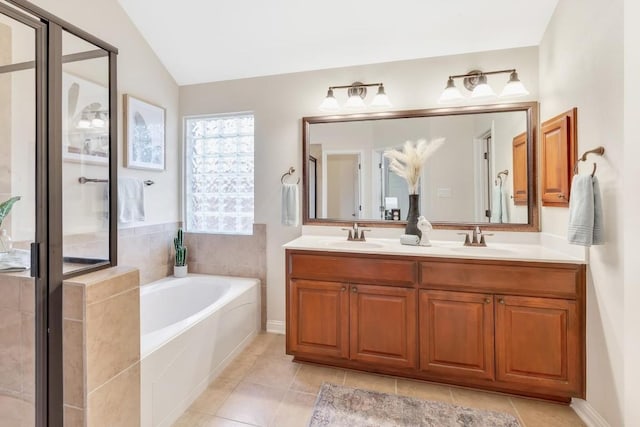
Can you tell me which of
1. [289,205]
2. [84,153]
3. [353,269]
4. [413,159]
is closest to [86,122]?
[84,153]

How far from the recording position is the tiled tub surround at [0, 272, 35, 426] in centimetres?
118

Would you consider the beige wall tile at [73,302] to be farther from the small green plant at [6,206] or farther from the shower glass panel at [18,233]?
the small green plant at [6,206]

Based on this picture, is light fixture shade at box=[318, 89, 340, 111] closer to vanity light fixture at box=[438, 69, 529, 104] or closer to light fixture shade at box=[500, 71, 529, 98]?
vanity light fixture at box=[438, 69, 529, 104]

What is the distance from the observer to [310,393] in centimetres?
195

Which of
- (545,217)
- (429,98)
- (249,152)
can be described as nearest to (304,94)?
(249,152)

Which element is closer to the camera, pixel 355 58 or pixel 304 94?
pixel 355 58

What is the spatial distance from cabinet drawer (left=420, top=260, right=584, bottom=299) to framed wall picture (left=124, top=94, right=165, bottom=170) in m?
2.37

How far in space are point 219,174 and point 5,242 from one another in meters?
1.77

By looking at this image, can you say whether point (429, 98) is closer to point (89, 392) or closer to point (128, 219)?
point (128, 219)

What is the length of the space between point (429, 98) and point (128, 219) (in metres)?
2.55

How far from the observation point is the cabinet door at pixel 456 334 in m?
1.91

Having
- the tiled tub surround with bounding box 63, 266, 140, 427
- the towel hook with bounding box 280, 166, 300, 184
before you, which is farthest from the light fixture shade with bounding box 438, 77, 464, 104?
the tiled tub surround with bounding box 63, 266, 140, 427

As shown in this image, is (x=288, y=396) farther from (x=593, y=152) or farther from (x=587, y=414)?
(x=593, y=152)

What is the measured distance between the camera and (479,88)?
2.28 meters
